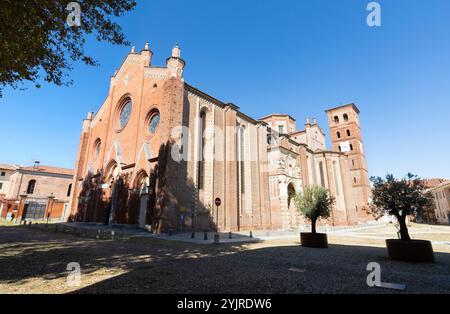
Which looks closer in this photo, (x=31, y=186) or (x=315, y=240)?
(x=315, y=240)

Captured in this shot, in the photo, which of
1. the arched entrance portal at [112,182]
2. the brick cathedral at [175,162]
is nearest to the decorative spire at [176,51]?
the brick cathedral at [175,162]

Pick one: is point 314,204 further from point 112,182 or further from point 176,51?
point 112,182

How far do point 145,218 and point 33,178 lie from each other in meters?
41.4

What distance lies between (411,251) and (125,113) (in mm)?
29613

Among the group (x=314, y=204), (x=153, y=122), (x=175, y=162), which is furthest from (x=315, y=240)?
(x=153, y=122)

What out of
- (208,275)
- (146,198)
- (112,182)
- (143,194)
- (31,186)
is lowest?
(208,275)

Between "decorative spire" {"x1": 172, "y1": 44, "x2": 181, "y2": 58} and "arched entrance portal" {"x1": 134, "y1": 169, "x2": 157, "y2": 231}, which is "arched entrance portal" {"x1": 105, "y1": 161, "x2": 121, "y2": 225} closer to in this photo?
"arched entrance portal" {"x1": 134, "y1": 169, "x2": 157, "y2": 231}

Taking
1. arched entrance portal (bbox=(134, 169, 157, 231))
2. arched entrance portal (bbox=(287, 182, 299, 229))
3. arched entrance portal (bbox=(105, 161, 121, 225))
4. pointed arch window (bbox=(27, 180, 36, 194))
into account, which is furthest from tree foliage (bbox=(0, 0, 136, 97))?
pointed arch window (bbox=(27, 180, 36, 194))

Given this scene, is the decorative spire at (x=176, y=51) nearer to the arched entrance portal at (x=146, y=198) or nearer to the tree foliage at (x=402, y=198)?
the arched entrance portal at (x=146, y=198)

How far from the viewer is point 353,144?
51.1 metres

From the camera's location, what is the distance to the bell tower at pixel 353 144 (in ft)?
155
